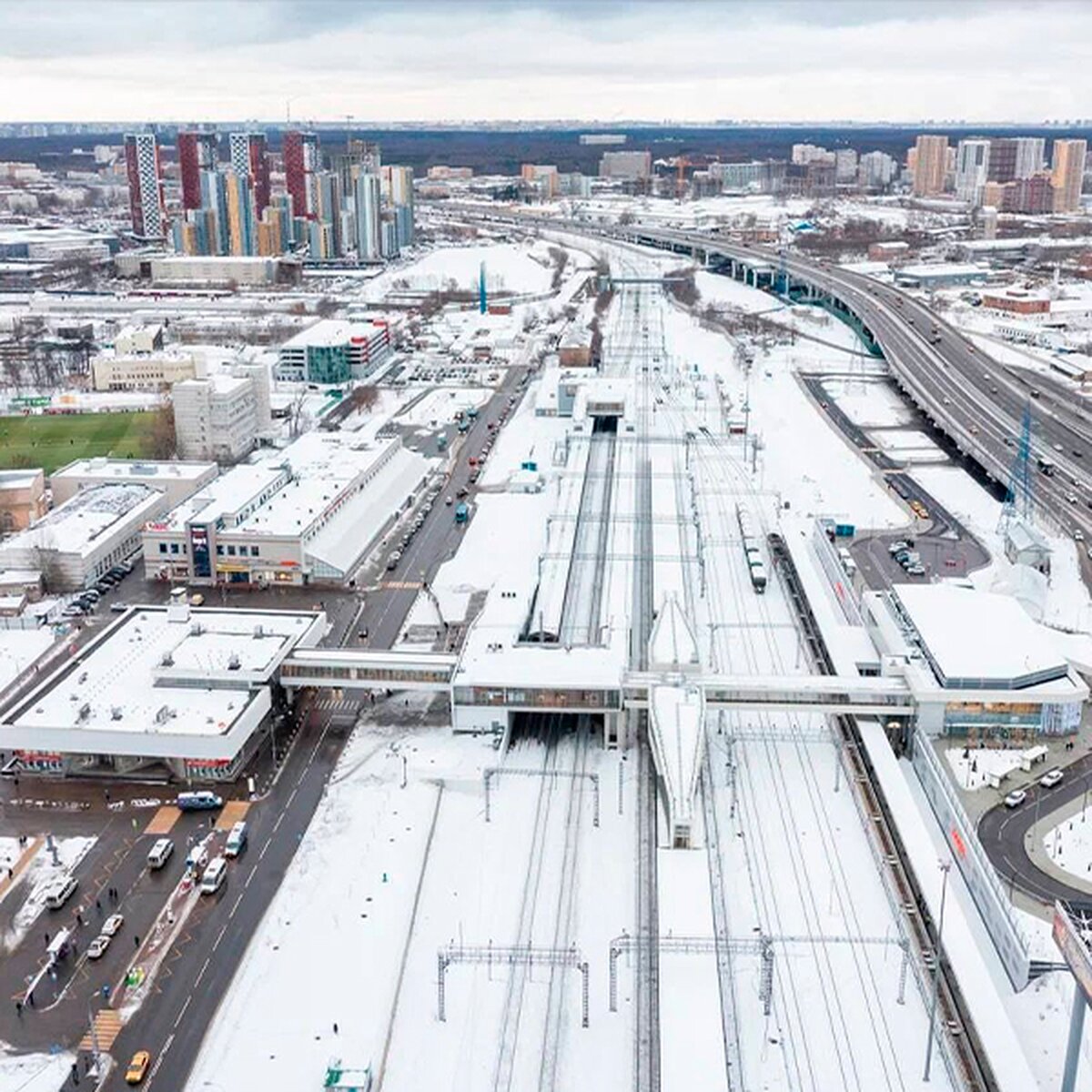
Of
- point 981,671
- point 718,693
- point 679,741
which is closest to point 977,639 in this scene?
point 981,671

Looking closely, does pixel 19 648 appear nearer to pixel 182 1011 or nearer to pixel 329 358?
pixel 182 1011

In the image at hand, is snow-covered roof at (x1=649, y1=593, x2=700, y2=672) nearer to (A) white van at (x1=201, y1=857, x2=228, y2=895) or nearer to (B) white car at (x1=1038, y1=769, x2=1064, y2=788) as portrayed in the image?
(B) white car at (x1=1038, y1=769, x2=1064, y2=788)

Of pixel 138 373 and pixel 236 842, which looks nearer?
pixel 236 842

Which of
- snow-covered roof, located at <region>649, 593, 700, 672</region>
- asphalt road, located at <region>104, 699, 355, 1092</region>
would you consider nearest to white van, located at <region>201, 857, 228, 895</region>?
asphalt road, located at <region>104, 699, 355, 1092</region>

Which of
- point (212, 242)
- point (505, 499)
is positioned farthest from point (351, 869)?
point (212, 242)

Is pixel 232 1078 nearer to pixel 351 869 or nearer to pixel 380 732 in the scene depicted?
pixel 351 869

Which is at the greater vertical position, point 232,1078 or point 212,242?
point 212,242
